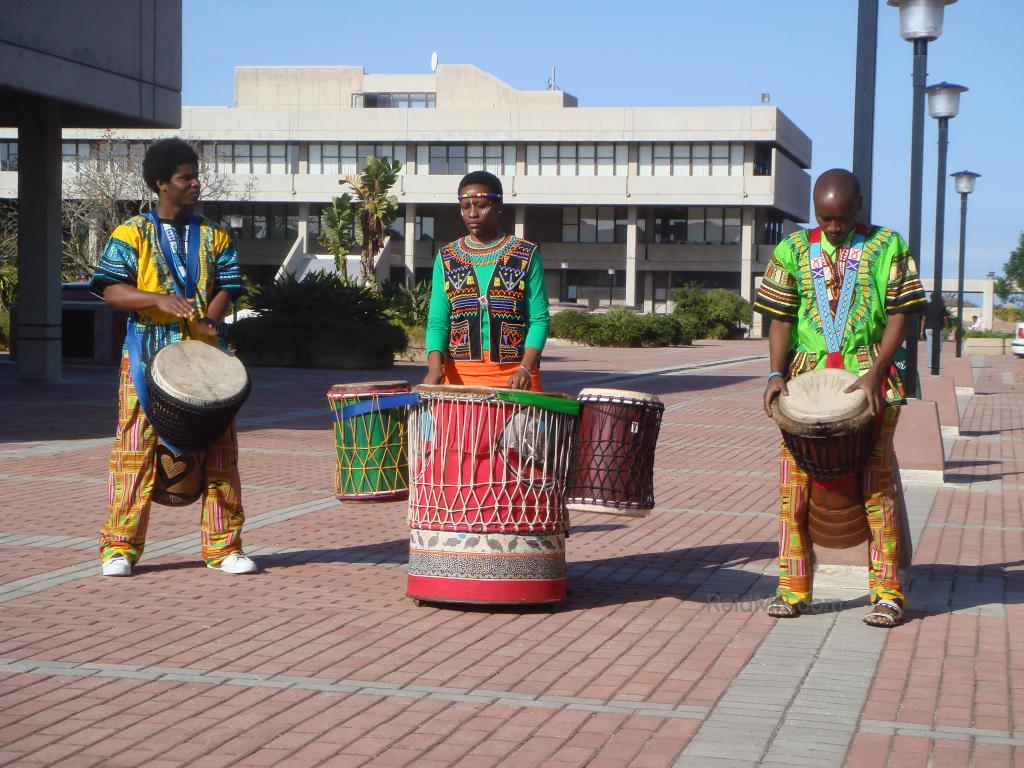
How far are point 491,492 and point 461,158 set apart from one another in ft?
239

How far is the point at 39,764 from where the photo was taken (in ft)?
14.2

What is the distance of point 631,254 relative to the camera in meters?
76.6

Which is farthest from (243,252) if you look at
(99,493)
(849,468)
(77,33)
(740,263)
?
(849,468)

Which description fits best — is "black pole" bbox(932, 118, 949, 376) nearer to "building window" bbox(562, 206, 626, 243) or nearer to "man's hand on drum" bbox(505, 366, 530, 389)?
"man's hand on drum" bbox(505, 366, 530, 389)

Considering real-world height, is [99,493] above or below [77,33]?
below

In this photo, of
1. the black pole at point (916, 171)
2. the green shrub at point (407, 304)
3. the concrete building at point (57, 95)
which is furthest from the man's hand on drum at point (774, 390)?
the green shrub at point (407, 304)

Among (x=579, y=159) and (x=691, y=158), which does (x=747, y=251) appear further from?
(x=579, y=159)

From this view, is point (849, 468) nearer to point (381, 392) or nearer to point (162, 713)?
point (381, 392)

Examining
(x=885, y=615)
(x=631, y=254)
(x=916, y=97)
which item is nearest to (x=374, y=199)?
(x=631, y=254)

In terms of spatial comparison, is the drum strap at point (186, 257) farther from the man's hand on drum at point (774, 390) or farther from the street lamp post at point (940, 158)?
the street lamp post at point (940, 158)

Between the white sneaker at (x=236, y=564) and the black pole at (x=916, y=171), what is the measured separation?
25.6ft

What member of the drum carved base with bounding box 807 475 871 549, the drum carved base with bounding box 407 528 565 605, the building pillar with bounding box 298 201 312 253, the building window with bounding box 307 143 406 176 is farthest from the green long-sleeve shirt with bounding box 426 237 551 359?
the building pillar with bounding box 298 201 312 253

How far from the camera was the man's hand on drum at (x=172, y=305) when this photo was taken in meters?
6.82

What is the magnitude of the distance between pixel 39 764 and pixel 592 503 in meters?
3.19
